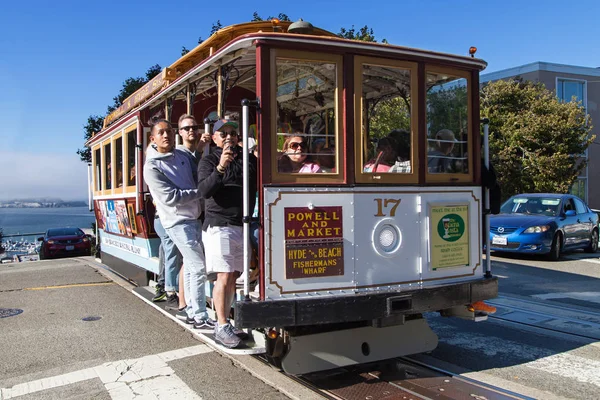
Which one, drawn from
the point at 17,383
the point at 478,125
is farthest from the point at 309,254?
the point at 17,383

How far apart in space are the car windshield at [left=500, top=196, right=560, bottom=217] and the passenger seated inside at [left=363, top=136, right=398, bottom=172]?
371 inches

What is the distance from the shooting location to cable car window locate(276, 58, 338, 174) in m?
4.38

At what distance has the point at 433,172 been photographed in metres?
4.97

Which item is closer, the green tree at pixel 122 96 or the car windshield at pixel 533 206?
the car windshield at pixel 533 206

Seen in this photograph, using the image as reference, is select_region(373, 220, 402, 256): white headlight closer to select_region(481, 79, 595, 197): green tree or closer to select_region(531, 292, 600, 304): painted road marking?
select_region(531, 292, 600, 304): painted road marking

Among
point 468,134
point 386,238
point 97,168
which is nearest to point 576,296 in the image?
point 468,134

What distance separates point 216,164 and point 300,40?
1.27 m

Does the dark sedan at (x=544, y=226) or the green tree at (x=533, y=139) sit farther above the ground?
the green tree at (x=533, y=139)

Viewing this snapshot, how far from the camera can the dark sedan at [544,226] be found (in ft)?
39.3

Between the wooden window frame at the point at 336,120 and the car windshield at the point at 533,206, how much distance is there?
9.98 m

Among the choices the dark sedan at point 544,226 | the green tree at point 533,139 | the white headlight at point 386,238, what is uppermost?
the green tree at point 533,139

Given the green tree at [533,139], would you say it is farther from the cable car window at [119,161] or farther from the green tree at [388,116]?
the green tree at [388,116]

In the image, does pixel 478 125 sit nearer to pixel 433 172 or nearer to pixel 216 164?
pixel 433 172

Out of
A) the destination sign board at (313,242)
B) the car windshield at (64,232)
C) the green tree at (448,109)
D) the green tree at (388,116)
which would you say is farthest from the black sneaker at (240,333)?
the car windshield at (64,232)
